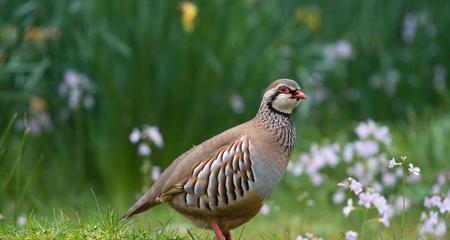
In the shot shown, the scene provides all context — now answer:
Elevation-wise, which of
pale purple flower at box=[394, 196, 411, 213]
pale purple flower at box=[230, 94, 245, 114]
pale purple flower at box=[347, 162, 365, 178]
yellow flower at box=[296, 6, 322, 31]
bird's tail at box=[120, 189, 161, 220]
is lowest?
bird's tail at box=[120, 189, 161, 220]

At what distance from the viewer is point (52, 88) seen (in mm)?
9141

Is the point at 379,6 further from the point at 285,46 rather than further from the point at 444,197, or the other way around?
the point at 444,197

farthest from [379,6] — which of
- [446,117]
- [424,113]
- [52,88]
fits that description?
[52,88]

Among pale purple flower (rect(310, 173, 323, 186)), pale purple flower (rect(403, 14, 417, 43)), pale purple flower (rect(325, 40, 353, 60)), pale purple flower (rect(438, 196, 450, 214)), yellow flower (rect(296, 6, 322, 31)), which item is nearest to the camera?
pale purple flower (rect(438, 196, 450, 214))

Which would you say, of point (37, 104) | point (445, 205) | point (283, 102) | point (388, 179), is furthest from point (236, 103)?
point (445, 205)

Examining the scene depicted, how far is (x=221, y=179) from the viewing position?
16.9 feet

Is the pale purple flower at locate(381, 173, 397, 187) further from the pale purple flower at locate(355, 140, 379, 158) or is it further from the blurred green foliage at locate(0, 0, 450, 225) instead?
the blurred green foliage at locate(0, 0, 450, 225)

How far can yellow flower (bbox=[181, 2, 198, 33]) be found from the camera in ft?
27.0

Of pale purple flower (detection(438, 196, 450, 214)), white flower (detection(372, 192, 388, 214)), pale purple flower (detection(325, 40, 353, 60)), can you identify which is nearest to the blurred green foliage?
pale purple flower (detection(325, 40, 353, 60))

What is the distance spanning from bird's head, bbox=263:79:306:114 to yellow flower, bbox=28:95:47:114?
11.3ft

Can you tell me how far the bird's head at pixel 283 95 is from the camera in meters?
5.36

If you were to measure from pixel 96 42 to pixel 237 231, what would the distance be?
2.36 metres

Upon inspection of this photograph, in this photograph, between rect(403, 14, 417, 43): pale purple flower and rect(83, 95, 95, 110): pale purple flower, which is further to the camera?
rect(403, 14, 417, 43): pale purple flower

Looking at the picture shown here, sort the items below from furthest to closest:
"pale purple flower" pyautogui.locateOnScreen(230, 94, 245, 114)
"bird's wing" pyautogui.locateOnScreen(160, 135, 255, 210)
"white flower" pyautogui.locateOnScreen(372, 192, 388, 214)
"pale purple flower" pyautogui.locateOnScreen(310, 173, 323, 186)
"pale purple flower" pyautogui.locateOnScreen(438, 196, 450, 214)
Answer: "pale purple flower" pyautogui.locateOnScreen(230, 94, 245, 114)
"pale purple flower" pyautogui.locateOnScreen(310, 173, 323, 186)
"bird's wing" pyautogui.locateOnScreen(160, 135, 255, 210)
"pale purple flower" pyautogui.locateOnScreen(438, 196, 450, 214)
"white flower" pyautogui.locateOnScreen(372, 192, 388, 214)
